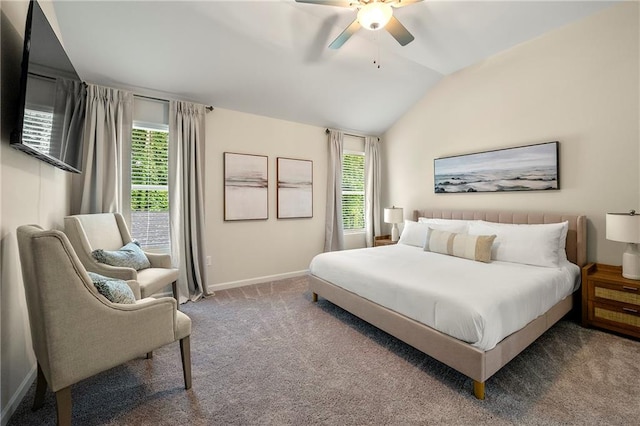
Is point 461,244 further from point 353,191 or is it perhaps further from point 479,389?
point 353,191

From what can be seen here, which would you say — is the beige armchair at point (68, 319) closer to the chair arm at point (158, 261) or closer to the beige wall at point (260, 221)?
the chair arm at point (158, 261)

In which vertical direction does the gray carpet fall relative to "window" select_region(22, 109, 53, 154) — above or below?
below

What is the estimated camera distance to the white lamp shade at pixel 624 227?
94.3 inches

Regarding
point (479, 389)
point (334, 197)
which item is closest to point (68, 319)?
point (479, 389)

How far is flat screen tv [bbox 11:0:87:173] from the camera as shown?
1.57 metres

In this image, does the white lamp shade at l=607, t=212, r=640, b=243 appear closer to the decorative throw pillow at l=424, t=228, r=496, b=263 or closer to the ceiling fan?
the decorative throw pillow at l=424, t=228, r=496, b=263

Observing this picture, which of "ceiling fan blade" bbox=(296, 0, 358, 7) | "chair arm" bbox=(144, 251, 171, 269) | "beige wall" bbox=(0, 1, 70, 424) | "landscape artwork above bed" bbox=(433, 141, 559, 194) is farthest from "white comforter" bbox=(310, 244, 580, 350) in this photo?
"beige wall" bbox=(0, 1, 70, 424)

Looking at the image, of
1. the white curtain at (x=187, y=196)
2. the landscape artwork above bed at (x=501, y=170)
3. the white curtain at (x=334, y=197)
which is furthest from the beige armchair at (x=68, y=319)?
the landscape artwork above bed at (x=501, y=170)

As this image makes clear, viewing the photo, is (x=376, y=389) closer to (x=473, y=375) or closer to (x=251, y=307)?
(x=473, y=375)

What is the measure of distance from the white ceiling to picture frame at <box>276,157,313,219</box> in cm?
84

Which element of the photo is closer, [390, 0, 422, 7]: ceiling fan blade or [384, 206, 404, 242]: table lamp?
[390, 0, 422, 7]: ceiling fan blade

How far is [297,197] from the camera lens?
4.54 meters

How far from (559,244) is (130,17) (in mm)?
4742

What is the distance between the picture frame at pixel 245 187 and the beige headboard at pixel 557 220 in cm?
289
